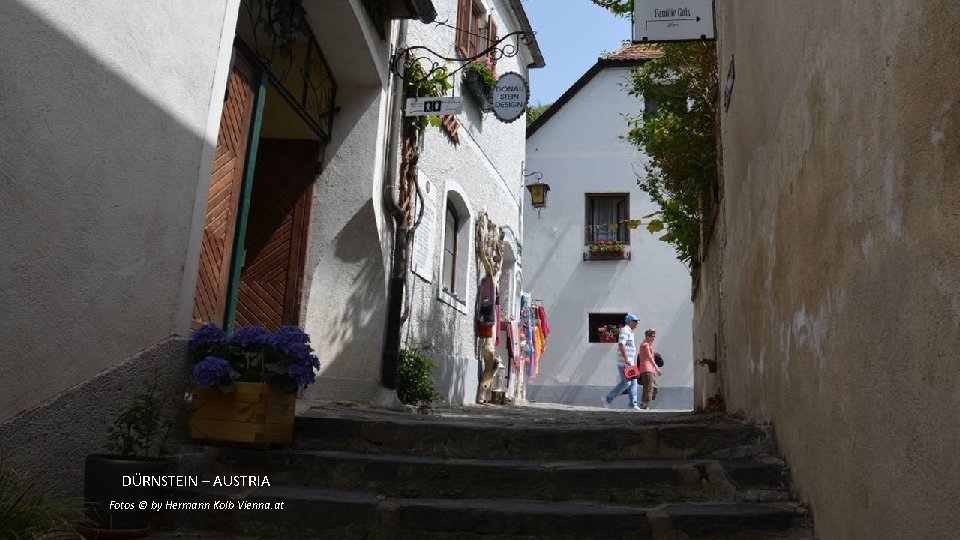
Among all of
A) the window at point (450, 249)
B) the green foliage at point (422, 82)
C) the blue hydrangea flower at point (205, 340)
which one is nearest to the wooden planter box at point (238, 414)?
the blue hydrangea flower at point (205, 340)

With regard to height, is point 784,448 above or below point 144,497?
above

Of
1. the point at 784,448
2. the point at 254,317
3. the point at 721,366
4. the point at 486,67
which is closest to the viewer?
the point at 784,448

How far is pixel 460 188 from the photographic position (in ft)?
30.1

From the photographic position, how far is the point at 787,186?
10.9ft

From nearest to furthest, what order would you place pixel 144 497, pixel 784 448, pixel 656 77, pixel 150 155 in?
1. pixel 144 497
2. pixel 784 448
3. pixel 150 155
4. pixel 656 77

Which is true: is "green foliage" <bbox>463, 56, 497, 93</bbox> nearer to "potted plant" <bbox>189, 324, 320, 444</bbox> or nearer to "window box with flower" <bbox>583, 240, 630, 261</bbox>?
"potted plant" <bbox>189, 324, 320, 444</bbox>

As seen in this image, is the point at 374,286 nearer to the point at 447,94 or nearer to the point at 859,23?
the point at 447,94

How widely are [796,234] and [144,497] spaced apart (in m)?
2.86

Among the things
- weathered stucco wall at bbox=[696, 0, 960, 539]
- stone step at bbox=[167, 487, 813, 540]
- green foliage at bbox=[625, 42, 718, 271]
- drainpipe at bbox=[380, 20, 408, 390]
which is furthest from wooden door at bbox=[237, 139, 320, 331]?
weathered stucco wall at bbox=[696, 0, 960, 539]

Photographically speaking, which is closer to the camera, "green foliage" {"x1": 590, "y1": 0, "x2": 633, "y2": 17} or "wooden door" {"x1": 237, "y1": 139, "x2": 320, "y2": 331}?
"wooden door" {"x1": 237, "y1": 139, "x2": 320, "y2": 331}

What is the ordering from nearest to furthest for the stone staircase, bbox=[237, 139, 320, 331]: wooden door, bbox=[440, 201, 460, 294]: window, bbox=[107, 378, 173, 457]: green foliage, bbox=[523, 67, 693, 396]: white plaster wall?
the stone staircase < bbox=[107, 378, 173, 457]: green foliage < bbox=[237, 139, 320, 331]: wooden door < bbox=[440, 201, 460, 294]: window < bbox=[523, 67, 693, 396]: white plaster wall

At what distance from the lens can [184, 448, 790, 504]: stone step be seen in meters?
3.38

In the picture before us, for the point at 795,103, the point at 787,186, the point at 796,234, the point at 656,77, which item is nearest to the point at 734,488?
the point at 796,234

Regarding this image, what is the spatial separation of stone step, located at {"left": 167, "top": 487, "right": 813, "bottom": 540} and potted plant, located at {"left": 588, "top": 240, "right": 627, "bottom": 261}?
1404 centimetres
